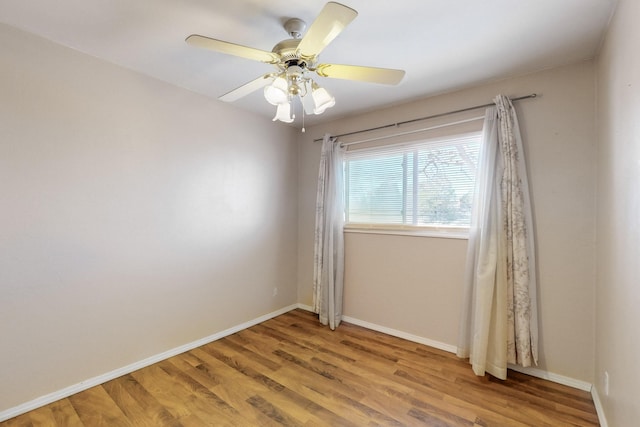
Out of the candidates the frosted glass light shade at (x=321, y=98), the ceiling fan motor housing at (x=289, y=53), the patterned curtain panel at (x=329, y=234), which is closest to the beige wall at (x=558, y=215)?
the patterned curtain panel at (x=329, y=234)

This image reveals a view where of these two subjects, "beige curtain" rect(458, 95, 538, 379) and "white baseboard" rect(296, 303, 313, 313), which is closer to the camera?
"beige curtain" rect(458, 95, 538, 379)

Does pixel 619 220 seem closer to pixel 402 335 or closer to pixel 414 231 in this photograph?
pixel 414 231

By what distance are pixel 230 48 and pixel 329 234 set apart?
220 centimetres

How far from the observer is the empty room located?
1634mm

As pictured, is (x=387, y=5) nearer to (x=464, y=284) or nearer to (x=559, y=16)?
(x=559, y=16)

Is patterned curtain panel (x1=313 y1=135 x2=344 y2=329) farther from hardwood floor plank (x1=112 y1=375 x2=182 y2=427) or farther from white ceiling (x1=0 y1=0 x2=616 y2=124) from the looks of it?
hardwood floor plank (x1=112 y1=375 x2=182 y2=427)

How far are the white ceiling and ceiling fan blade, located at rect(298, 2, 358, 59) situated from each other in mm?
358

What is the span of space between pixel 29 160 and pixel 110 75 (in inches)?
32.4

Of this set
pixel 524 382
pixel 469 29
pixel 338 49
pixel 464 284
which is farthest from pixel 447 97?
pixel 524 382

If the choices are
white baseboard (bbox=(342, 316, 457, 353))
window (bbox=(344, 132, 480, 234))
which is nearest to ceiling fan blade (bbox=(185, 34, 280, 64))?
window (bbox=(344, 132, 480, 234))

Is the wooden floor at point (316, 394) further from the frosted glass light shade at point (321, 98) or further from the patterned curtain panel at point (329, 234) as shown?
the frosted glass light shade at point (321, 98)

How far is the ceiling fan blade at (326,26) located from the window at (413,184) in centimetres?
175

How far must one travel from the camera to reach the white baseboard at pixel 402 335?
8.74 ft

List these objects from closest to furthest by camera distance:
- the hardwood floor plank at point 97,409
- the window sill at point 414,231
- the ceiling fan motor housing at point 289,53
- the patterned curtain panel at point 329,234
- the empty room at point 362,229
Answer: the ceiling fan motor housing at point 289,53 → the empty room at point 362,229 → the hardwood floor plank at point 97,409 → the window sill at point 414,231 → the patterned curtain panel at point 329,234
